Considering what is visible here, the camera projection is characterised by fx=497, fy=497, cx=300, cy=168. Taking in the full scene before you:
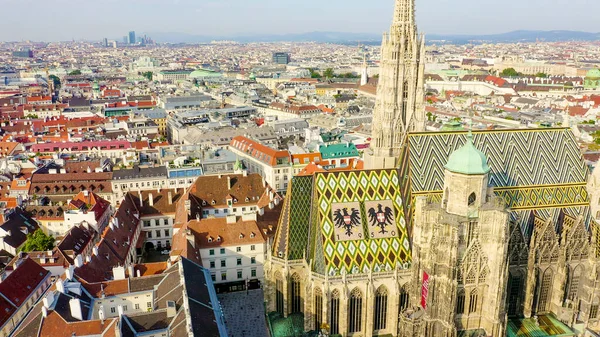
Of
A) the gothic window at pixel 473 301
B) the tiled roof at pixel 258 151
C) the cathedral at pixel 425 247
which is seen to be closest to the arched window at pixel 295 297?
the cathedral at pixel 425 247

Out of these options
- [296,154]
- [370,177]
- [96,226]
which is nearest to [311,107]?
[296,154]

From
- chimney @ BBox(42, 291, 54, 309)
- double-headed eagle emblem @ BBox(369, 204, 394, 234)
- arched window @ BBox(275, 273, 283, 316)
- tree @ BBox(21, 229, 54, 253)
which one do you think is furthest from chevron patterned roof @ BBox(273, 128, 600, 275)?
tree @ BBox(21, 229, 54, 253)

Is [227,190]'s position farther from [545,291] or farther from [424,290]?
[545,291]

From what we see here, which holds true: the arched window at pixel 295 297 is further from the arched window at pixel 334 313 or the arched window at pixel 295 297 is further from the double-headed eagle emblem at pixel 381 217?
the double-headed eagle emblem at pixel 381 217

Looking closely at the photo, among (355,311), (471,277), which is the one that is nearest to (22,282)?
(355,311)

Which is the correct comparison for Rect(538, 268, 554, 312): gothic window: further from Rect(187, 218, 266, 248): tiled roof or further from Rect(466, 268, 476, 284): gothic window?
Rect(187, 218, 266, 248): tiled roof

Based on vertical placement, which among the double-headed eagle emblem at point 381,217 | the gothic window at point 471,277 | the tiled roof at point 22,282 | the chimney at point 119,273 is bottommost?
the tiled roof at point 22,282

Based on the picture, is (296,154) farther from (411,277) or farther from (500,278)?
(500,278)
